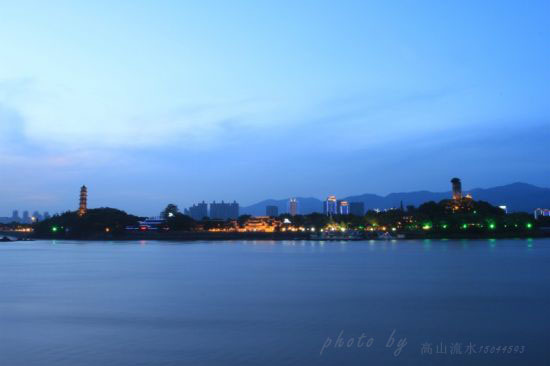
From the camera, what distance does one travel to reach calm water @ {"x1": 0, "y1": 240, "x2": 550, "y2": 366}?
41.3ft

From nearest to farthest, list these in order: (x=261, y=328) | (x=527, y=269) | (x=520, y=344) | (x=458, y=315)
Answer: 1. (x=520, y=344)
2. (x=261, y=328)
3. (x=458, y=315)
4. (x=527, y=269)

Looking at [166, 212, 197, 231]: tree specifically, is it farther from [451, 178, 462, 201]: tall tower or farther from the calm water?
the calm water

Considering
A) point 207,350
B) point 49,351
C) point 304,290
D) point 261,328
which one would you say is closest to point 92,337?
point 49,351

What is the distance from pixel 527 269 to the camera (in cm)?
3644

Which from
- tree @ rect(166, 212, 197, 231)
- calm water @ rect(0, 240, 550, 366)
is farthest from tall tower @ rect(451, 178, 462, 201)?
calm water @ rect(0, 240, 550, 366)

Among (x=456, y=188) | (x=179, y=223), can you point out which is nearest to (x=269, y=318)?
(x=179, y=223)

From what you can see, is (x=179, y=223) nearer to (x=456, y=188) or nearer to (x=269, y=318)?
(x=456, y=188)

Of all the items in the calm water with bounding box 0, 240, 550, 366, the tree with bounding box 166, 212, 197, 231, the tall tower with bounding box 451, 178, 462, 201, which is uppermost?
the tall tower with bounding box 451, 178, 462, 201

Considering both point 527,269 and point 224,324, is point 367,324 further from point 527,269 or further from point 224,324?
point 527,269

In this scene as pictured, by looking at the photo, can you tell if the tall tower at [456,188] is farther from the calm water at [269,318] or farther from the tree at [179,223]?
the calm water at [269,318]

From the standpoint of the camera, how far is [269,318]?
58.5 ft

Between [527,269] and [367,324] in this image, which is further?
[527,269]

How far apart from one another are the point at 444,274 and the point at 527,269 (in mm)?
7282

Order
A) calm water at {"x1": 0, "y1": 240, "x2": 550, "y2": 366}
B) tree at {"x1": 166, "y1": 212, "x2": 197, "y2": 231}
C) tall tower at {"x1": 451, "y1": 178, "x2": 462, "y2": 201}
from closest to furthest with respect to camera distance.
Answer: calm water at {"x1": 0, "y1": 240, "x2": 550, "y2": 366}
tree at {"x1": 166, "y1": 212, "x2": 197, "y2": 231}
tall tower at {"x1": 451, "y1": 178, "x2": 462, "y2": 201}
